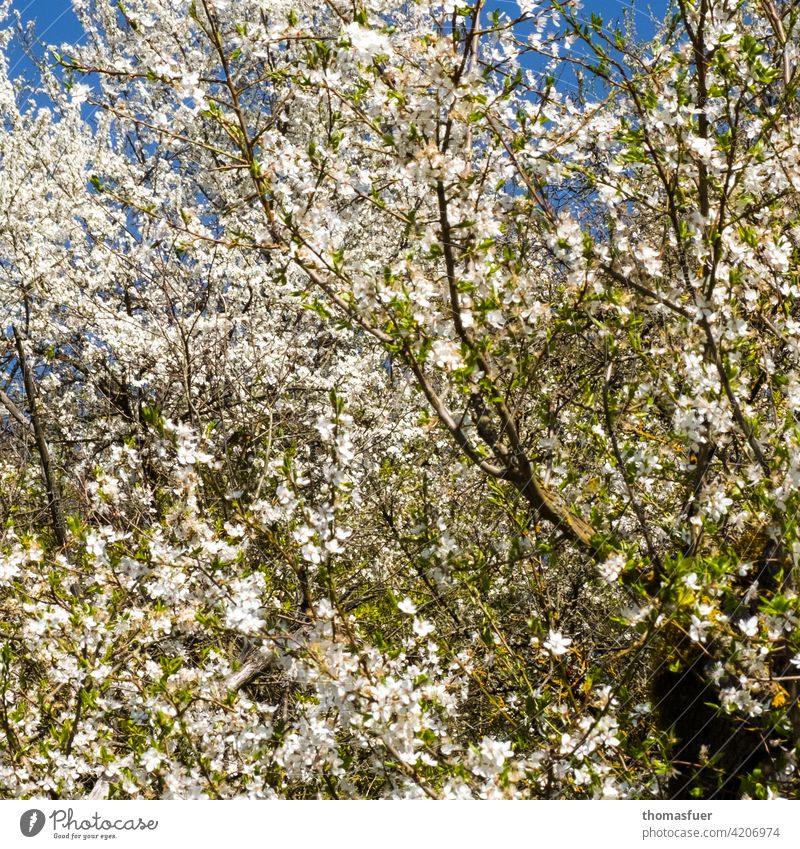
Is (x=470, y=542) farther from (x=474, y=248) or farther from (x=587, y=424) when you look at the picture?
(x=474, y=248)

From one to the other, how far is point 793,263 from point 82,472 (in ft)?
13.3

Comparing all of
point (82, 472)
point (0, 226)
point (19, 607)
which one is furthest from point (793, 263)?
point (0, 226)

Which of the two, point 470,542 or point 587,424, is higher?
point 587,424

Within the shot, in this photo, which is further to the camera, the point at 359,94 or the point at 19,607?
the point at 19,607

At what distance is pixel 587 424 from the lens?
10.5ft
